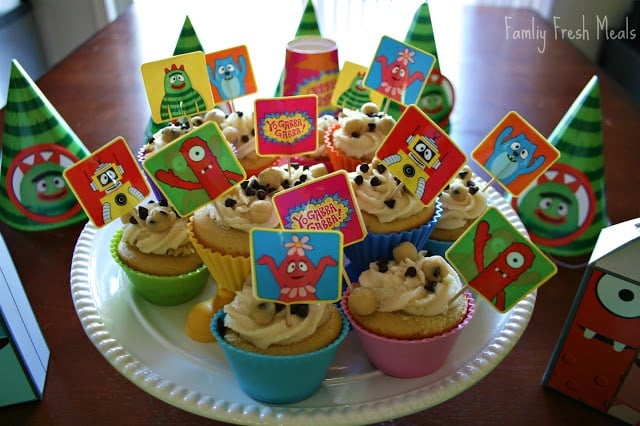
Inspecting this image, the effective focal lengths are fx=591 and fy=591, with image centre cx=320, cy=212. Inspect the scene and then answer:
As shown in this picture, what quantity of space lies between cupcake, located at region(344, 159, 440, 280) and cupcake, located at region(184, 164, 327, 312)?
0.57 ft

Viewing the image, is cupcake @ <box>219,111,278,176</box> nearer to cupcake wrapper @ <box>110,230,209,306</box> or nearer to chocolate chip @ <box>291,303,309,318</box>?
cupcake wrapper @ <box>110,230,209,306</box>

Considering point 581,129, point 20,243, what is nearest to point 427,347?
point 581,129

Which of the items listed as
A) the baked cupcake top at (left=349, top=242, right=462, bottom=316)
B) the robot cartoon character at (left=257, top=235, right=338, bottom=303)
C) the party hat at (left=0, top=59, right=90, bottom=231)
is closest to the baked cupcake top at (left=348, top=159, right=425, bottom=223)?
the baked cupcake top at (left=349, top=242, right=462, bottom=316)

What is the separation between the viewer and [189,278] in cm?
Answer: 118

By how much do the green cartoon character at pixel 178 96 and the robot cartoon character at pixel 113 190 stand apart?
0.28 metres

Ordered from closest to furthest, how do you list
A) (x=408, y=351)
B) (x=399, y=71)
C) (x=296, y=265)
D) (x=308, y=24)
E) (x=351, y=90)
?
(x=296, y=265)
(x=408, y=351)
(x=399, y=71)
(x=351, y=90)
(x=308, y=24)

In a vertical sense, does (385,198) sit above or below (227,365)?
above

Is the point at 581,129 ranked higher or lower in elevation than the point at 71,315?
higher

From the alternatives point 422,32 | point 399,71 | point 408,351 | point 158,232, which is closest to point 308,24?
point 422,32

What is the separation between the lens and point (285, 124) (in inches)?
47.2

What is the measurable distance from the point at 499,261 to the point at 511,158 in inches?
11.3

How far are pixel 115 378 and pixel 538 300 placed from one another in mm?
901

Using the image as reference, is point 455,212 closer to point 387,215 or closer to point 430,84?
point 387,215

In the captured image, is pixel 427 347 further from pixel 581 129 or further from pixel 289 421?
pixel 581 129
